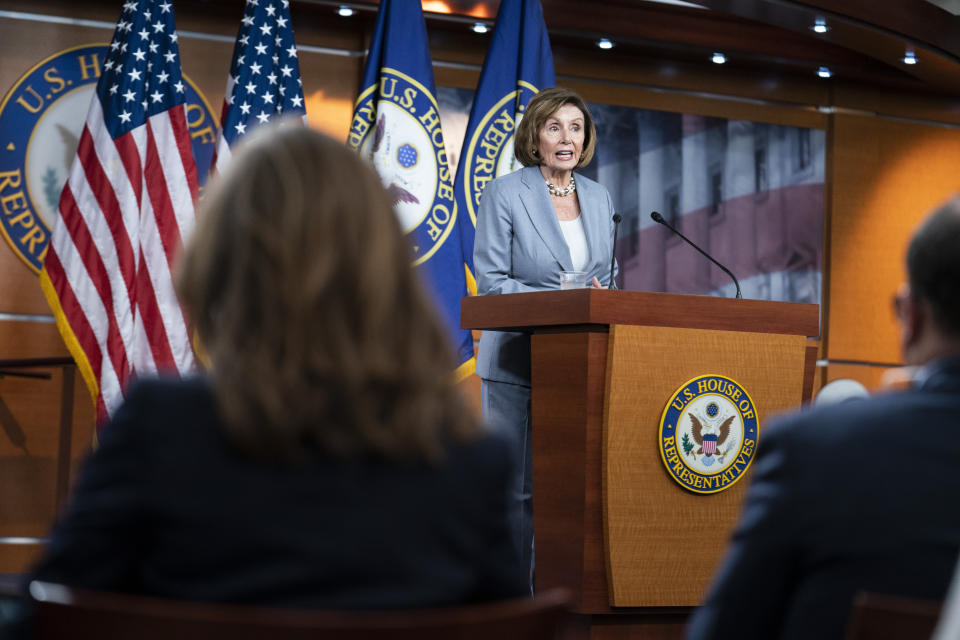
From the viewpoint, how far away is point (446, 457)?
3.48ft

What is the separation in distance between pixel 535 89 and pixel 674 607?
3.11 m

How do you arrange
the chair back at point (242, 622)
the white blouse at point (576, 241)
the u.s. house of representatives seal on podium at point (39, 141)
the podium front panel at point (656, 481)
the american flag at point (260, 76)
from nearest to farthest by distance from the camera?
the chair back at point (242, 622), the podium front panel at point (656, 481), the white blouse at point (576, 241), the american flag at point (260, 76), the u.s. house of representatives seal on podium at point (39, 141)

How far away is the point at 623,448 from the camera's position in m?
2.97

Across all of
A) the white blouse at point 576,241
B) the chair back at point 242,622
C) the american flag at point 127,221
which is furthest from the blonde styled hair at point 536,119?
the chair back at point 242,622

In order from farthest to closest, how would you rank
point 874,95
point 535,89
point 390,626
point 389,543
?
point 874,95 → point 535,89 → point 389,543 → point 390,626

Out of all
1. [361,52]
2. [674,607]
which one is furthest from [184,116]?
[674,607]

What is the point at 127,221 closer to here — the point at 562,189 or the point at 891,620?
the point at 562,189

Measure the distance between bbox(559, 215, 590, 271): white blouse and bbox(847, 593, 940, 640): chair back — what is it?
2.80m

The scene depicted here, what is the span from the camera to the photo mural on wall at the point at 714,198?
633 centimetres

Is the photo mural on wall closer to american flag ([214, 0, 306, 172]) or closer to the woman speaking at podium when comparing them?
american flag ([214, 0, 306, 172])

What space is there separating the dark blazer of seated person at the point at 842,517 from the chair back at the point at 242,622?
321 mm

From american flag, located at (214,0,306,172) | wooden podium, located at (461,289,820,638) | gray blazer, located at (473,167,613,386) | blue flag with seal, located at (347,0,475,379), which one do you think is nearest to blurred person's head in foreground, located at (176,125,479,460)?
wooden podium, located at (461,289,820,638)

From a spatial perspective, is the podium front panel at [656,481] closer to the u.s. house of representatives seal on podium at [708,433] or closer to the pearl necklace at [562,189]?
the u.s. house of representatives seal on podium at [708,433]

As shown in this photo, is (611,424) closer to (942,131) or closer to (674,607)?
(674,607)
